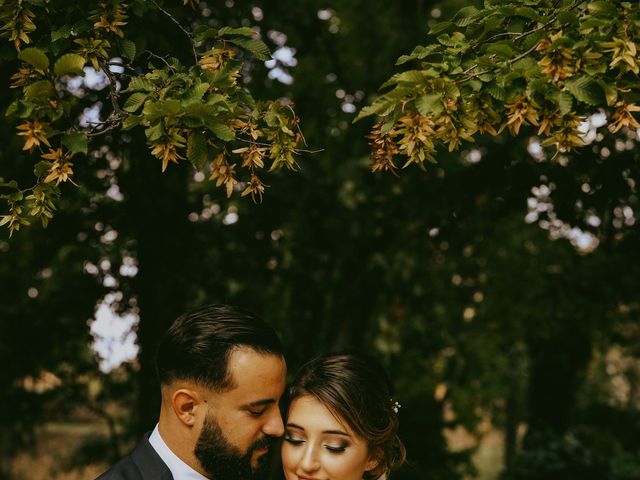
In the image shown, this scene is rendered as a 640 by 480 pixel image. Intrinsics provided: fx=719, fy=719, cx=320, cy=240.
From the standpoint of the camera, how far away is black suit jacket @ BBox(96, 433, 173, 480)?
3.02 metres

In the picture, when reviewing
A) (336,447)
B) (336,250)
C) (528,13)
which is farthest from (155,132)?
(336,250)

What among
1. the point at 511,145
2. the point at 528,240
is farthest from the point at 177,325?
the point at 528,240

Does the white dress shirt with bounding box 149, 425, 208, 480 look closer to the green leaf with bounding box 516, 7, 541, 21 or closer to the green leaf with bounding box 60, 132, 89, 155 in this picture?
the green leaf with bounding box 60, 132, 89, 155

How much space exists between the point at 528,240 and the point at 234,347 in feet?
20.9

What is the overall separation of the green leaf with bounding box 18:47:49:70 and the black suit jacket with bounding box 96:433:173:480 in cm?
168

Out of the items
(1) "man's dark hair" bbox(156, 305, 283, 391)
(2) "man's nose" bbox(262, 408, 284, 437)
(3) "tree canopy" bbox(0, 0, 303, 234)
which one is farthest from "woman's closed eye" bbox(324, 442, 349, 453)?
(3) "tree canopy" bbox(0, 0, 303, 234)

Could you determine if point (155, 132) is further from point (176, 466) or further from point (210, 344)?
point (176, 466)

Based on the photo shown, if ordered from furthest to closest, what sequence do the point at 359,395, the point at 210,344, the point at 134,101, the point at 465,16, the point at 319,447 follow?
the point at 359,395 < the point at 319,447 < the point at 210,344 < the point at 465,16 < the point at 134,101

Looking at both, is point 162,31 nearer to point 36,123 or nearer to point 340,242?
point 36,123

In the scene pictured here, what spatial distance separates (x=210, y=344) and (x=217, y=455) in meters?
0.48

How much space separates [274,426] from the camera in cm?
320

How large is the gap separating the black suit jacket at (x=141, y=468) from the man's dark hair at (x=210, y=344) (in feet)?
1.05

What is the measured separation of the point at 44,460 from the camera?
16359mm

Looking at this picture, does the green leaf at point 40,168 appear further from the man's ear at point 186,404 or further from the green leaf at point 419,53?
the green leaf at point 419,53
